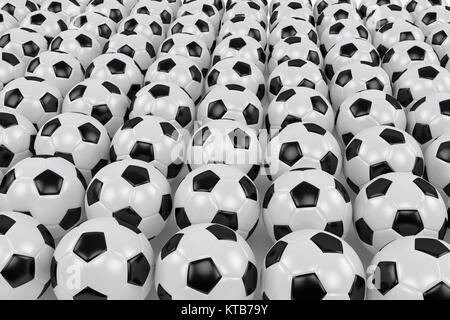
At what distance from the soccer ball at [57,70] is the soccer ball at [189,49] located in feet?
3.04

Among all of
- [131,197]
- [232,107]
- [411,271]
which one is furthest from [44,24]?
[411,271]

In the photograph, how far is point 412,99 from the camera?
4344 millimetres

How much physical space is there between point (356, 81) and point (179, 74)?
165cm

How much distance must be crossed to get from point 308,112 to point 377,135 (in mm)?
645

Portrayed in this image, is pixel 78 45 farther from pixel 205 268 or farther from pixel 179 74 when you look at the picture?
pixel 205 268

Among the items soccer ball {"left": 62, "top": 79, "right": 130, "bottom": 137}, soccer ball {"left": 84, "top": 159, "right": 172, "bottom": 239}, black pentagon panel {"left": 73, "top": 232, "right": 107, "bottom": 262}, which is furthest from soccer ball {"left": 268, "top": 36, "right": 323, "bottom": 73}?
black pentagon panel {"left": 73, "top": 232, "right": 107, "bottom": 262}

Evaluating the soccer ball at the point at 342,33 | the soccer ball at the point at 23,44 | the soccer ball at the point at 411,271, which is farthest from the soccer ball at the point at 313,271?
the soccer ball at the point at 23,44

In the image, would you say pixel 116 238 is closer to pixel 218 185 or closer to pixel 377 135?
pixel 218 185

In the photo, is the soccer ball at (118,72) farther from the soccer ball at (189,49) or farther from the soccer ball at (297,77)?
the soccer ball at (297,77)

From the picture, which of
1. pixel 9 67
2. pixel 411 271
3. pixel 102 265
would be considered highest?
pixel 411 271

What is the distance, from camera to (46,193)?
10.3 ft

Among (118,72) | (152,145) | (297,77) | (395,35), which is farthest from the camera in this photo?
(395,35)

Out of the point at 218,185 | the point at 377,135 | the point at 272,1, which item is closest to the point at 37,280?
the point at 218,185

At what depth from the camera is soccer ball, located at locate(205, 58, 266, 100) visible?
4508 millimetres
